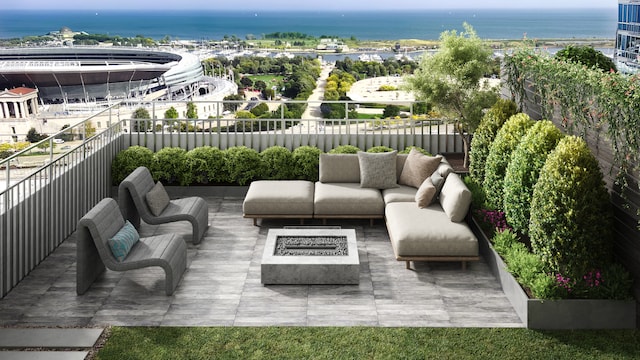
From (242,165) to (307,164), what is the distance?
3.08 ft

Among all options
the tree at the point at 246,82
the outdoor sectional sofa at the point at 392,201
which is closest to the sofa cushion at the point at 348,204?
the outdoor sectional sofa at the point at 392,201

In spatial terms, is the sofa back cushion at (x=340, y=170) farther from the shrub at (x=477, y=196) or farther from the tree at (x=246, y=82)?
the tree at (x=246, y=82)

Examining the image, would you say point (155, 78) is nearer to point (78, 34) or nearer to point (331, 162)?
point (78, 34)

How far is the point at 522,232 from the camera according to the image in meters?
7.11

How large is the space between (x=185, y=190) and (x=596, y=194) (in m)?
6.10

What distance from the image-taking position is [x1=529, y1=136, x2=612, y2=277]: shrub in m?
5.88

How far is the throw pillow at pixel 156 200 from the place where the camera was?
320 inches

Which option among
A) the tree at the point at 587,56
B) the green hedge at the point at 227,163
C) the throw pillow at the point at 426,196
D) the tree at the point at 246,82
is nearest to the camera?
the throw pillow at the point at 426,196

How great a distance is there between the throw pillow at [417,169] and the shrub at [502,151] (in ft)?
3.51

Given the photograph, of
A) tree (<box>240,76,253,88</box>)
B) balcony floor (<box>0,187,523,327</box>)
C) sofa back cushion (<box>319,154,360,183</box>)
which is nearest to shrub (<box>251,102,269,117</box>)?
sofa back cushion (<box>319,154,360,183</box>)

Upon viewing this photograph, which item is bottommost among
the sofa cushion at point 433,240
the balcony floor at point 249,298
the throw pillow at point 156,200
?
the balcony floor at point 249,298

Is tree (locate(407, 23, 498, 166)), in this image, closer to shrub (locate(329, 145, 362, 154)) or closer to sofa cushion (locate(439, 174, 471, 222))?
shrub (locate(329, 145, 362, 154))

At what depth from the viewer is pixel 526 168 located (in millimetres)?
6848

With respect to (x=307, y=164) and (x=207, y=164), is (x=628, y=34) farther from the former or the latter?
(x=207, y=164)
